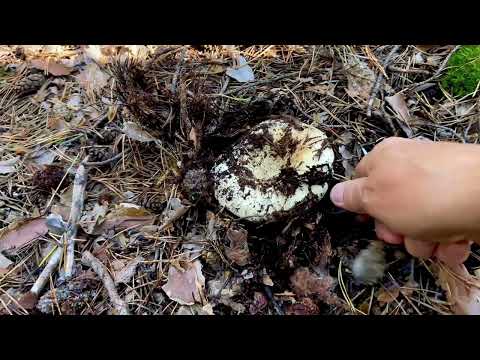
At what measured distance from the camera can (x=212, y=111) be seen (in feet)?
8.59

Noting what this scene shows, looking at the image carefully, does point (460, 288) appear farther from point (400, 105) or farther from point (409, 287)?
point (400, 105)

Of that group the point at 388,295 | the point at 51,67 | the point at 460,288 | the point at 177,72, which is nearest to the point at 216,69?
the point at 177,72

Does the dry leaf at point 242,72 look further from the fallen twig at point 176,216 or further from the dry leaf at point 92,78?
the fallen twig at point 176,216

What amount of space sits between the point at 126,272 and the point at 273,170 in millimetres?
898

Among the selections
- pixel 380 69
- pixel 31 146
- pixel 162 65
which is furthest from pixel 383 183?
pixel 31 146

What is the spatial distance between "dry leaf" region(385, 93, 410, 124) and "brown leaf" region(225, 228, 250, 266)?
1171mm

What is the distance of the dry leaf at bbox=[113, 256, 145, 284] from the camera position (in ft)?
7.92

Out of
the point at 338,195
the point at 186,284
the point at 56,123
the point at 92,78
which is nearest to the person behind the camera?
the point at 338,195

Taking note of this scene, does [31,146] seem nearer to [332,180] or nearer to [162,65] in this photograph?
[162,65]

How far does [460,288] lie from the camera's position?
2.28 metres

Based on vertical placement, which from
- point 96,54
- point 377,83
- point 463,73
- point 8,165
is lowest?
point 8,165

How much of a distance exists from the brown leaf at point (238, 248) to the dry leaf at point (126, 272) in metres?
0.47

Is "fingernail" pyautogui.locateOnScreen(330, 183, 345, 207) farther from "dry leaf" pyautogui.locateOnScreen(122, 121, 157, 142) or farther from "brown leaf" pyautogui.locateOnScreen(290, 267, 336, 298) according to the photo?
"dry leaf" pyautogui.locateOnScreen(122, 121, 157, 142)

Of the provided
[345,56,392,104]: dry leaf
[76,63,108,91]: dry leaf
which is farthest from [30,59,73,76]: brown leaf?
[345,56,392,104]: dry leaf
